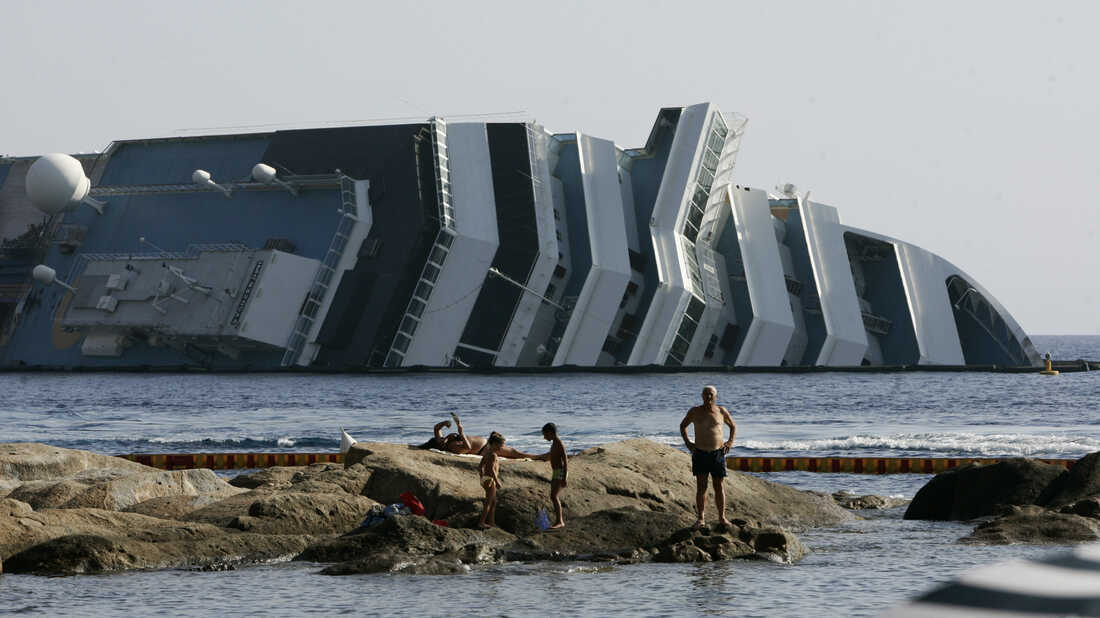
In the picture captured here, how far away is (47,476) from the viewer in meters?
23.9

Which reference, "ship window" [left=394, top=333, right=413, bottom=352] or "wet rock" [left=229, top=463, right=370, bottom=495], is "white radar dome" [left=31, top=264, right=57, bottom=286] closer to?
"ship window" [left=394, top=333, right=413, bottom=352]

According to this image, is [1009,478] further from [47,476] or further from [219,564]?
[47,476]

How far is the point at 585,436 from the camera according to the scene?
42.3 metres

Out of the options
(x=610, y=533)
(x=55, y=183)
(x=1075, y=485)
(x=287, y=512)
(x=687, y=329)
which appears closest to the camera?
(x=610, y=533)

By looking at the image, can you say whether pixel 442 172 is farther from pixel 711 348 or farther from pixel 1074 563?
pixel 1074 563

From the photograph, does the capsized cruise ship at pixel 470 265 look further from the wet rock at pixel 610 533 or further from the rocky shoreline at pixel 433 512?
the wet rock at pixel 610 533

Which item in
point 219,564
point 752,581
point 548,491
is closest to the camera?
point 752,581

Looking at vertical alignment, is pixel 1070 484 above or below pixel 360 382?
above

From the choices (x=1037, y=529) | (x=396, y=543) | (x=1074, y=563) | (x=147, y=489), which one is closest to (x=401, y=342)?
(x=147, y=489)

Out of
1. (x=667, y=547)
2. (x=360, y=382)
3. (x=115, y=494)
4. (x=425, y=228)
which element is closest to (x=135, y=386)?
(x=360, y=382)

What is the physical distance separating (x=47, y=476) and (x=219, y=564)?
26.3 ft

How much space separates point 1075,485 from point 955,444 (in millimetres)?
17267

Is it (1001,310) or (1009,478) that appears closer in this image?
(1009,478)

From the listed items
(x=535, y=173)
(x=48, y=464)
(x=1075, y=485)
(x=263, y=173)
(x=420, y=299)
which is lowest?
(x=48, y=464)
